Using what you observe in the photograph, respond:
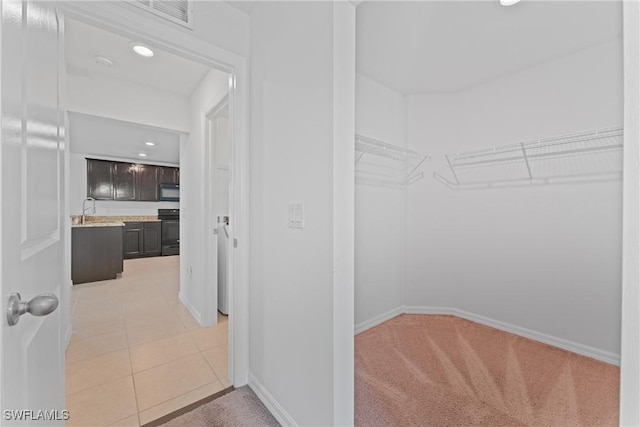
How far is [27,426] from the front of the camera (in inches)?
25.5

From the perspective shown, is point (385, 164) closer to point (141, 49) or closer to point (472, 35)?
point (472, 35)

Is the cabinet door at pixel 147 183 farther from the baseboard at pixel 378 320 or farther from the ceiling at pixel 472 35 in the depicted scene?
the baseboard at pixel 378 320

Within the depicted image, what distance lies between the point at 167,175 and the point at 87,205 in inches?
70.4

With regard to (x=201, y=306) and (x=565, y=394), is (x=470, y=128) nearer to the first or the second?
(x=565, y=394)

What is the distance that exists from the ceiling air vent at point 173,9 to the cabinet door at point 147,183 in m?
6.21

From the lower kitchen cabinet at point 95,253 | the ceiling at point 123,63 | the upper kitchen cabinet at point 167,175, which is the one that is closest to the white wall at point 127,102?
the ceiling at point 123,63

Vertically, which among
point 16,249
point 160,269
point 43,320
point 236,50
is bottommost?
point 160,269

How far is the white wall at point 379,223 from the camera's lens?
244 cm

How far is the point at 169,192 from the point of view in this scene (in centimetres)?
696

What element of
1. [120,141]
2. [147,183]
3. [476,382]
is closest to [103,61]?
[120,141]

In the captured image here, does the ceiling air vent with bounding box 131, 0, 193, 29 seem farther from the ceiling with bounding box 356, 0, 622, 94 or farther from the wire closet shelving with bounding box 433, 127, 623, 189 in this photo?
the wire closet shelving with bounding box 433, 127, 623, 189

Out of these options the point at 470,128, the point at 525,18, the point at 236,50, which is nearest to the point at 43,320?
the point at 236,50

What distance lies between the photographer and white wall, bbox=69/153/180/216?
5.84m

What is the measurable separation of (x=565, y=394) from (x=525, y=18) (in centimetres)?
234
